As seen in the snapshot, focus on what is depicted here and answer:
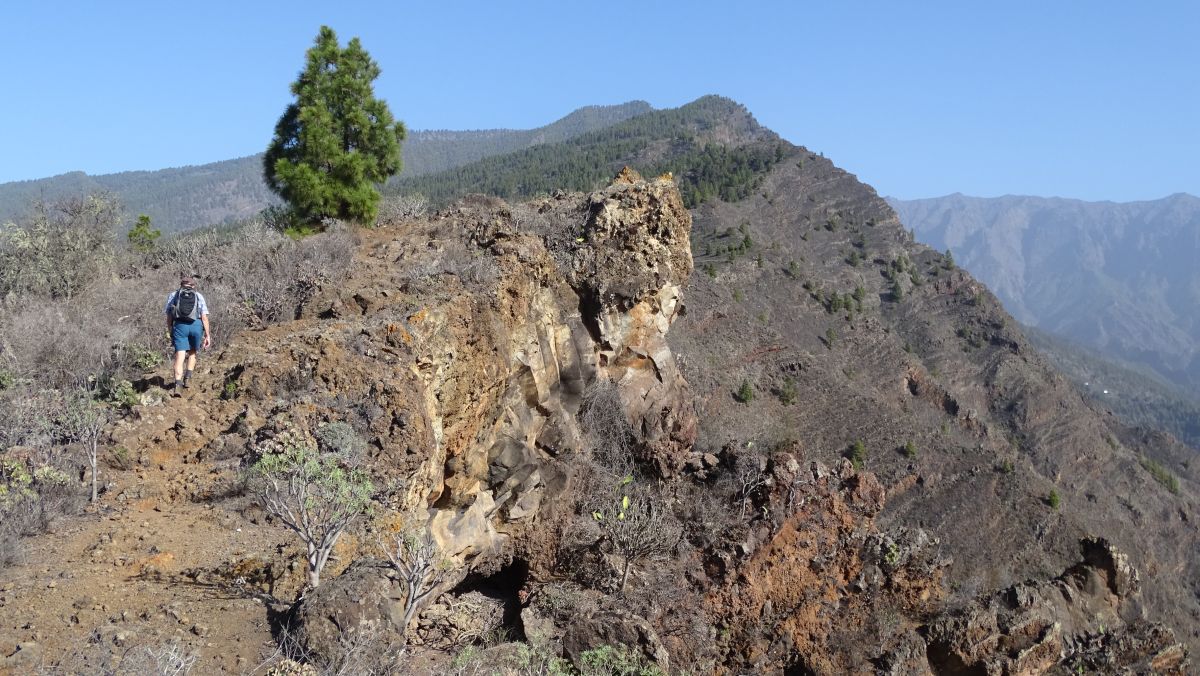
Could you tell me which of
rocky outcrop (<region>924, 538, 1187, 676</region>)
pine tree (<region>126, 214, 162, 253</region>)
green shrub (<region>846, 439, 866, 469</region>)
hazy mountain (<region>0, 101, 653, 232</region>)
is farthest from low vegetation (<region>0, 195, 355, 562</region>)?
hazy mountain (<region>0, 101, 653, 232</region>)

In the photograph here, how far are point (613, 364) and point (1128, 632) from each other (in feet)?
36.4

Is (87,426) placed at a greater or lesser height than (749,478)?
greater

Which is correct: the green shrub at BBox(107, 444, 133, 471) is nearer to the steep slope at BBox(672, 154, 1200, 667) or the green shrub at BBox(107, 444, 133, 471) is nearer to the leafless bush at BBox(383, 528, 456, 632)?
the leafless bush at BBox(383, 528, 456, 632)

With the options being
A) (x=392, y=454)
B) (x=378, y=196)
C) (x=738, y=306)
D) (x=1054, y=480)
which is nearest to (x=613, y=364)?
(x=378, y=196)

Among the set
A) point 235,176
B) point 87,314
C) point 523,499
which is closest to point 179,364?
point 87,314

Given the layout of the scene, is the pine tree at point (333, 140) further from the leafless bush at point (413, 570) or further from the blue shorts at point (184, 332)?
the leafless bush at point (413, 570)

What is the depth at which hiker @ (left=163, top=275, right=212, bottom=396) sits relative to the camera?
9.54 metres

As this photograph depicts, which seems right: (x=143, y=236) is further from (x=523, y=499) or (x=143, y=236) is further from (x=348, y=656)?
(x=348, y=656)

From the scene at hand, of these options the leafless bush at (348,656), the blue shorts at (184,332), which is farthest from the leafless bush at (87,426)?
the leafless bush at (348,656)

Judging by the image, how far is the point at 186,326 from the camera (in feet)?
31.4

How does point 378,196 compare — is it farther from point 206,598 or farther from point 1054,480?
point 1054,480

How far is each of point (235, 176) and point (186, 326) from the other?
17726cm

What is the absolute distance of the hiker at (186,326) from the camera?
954 centimetres

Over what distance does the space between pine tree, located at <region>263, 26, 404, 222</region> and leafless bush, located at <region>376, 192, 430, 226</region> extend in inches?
25.9
